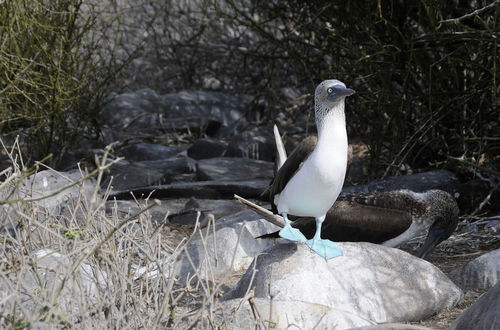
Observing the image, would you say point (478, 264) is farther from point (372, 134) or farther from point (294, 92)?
point (294, 92)

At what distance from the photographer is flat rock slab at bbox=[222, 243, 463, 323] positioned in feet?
14.7

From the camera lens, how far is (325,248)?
4535 mm

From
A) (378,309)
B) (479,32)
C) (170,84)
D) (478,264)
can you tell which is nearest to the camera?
(378,309)

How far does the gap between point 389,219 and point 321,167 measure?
3.81 ft

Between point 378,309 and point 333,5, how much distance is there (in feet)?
11.7

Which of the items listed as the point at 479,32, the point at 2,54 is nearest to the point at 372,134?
the point at 479,32

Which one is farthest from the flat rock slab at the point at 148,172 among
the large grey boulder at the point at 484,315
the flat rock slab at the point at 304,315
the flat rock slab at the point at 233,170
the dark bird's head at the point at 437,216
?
the large grey boulder at the point at 484,315

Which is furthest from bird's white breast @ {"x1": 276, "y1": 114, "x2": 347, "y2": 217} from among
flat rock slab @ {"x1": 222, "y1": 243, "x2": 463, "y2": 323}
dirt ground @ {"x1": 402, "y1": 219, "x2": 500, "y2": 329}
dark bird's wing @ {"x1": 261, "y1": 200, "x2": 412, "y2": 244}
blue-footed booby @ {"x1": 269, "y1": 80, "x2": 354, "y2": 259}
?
dirt ground @ {"x1": 402, "y1": 219, "x2": 500, "y2": 329}

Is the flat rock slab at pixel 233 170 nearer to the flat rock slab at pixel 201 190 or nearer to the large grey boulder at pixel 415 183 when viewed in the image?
the flat rock slab at pixel 201 190

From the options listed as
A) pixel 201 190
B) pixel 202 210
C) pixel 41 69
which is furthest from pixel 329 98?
pixel 41 69

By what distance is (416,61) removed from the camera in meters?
7.05

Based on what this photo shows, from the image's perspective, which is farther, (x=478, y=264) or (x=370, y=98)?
(x=370, y=98)

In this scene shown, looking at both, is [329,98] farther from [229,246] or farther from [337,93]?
[229,246]

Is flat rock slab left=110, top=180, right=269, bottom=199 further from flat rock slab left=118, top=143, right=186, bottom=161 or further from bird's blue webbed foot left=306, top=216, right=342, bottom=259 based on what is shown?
bird's blue webbed foot left=306, top=216, right=342, bottom=259
